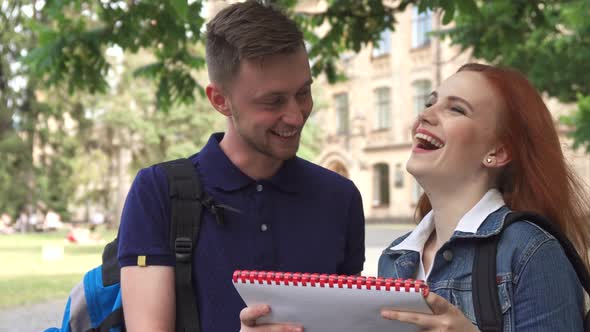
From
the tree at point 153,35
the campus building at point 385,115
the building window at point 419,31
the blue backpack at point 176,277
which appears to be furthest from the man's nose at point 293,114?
the building window at point 419,31

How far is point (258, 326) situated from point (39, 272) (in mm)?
15364

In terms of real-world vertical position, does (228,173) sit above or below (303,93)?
below

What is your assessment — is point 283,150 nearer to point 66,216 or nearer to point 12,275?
point 12,275

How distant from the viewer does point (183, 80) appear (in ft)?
23.4

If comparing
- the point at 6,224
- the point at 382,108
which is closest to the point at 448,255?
the point at 382,108

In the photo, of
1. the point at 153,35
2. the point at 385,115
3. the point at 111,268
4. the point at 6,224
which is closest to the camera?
the point at 111,268

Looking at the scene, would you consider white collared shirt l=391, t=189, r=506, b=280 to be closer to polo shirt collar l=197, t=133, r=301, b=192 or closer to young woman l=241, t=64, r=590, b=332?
young woman l=241, t=64, r=590, b=332

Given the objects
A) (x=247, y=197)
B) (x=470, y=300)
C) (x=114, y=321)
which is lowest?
(x=114, y=321)

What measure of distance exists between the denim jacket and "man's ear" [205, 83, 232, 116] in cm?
88

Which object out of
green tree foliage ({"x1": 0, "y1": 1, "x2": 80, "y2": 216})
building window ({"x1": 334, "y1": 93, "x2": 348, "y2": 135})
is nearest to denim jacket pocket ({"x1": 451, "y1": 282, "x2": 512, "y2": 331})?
green tree foliage ({"x1": 0, "y1": 1, "x2": 80, "y2": 216})

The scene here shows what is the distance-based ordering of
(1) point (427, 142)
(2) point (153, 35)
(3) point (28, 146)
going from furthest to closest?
(3) point (28, 146) < (2) point (153, 35) < (1) point (427, 142)

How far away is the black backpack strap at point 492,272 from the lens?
6.53 ft

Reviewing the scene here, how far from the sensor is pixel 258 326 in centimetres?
187

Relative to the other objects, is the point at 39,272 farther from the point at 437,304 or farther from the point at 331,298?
the point at 437,304
